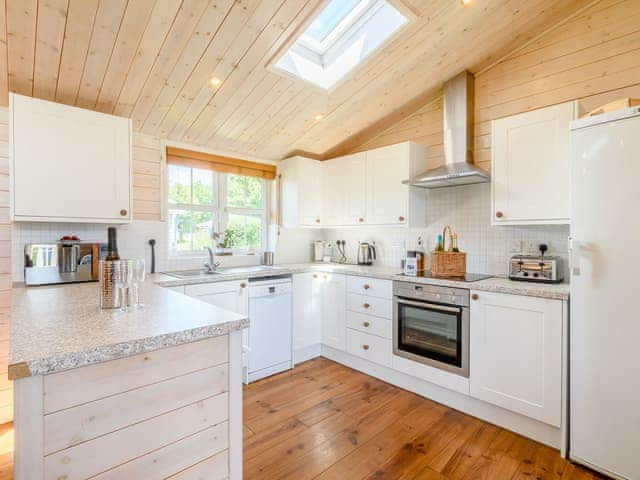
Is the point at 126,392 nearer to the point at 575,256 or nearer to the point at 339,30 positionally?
the point at 575,256

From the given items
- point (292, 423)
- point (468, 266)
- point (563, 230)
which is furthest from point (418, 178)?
point (292, 423)

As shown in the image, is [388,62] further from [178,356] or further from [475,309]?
[178,356]

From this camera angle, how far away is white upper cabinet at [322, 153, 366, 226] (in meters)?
3.31

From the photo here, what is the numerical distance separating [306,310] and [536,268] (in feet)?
6.49

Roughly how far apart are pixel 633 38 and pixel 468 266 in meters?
1.88

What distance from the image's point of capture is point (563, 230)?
2381 mm

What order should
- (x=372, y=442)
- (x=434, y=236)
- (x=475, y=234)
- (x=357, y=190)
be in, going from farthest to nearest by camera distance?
(x=357, y=190), (x=434, y=236), (x=475, y=234), (x=372, y=442)

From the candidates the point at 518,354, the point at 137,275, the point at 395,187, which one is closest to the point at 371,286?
the point at 395,187

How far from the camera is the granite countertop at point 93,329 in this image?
866 millimetres

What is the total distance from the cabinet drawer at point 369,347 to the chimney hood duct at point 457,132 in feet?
4.66

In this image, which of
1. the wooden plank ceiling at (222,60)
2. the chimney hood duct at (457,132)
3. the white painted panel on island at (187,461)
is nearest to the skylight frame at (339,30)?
the wooden plank ceiling at (222,60)

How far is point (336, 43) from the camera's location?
2539 millimetres

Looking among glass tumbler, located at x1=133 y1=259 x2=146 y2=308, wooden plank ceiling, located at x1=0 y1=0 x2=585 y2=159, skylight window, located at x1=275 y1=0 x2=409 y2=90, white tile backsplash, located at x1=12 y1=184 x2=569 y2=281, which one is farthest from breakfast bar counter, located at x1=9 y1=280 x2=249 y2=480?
skylight window, located at x1=275 y1=0 x2=409 y2=90

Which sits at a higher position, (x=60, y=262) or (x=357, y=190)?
(x=357, y=190)
